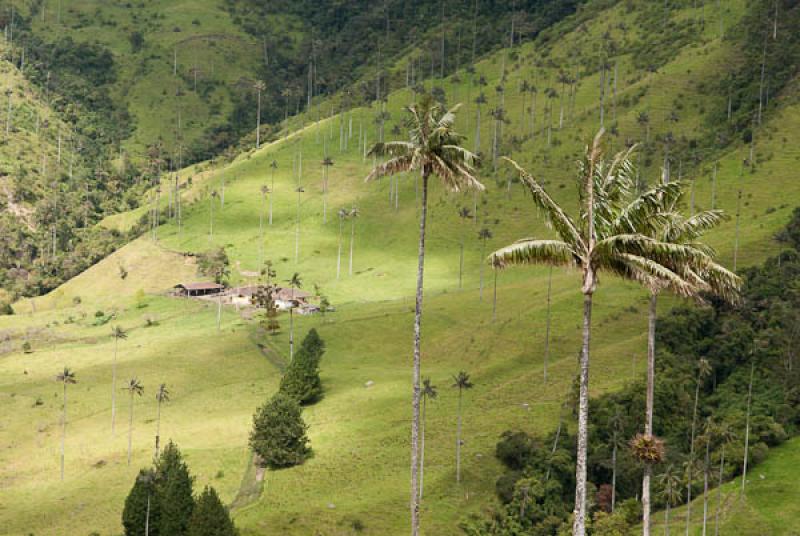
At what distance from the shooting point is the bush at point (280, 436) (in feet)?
361

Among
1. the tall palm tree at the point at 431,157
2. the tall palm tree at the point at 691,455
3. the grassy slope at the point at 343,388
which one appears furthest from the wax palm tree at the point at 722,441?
the tall palm tree at the point at 431,157

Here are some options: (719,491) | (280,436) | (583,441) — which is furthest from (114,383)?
(583,441)

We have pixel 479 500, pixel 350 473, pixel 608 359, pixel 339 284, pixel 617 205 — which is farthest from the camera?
pixel 339 284

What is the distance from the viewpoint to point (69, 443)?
123250 millimetres

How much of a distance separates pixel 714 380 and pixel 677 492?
3423 cm

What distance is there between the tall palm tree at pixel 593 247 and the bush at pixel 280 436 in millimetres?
85987

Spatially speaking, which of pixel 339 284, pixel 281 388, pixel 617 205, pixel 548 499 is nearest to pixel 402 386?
pixel 281 388

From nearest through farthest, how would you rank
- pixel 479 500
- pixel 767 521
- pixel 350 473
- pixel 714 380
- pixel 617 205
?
pixel 617 205
pixel 767 521
pixel 479 500
pixel 350 473
pixel 714 380

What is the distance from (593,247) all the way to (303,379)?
10629 cm

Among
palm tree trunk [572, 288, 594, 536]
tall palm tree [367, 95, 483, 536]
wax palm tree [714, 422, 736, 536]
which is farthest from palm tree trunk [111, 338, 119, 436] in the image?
palm tree trunk [572, 288, 594, 536]

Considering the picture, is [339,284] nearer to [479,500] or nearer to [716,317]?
[716,317]

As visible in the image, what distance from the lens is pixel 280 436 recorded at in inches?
4323

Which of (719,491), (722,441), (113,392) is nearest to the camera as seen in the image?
(719,491)

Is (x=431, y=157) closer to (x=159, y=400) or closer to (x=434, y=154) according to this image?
(x=434, y=154)
